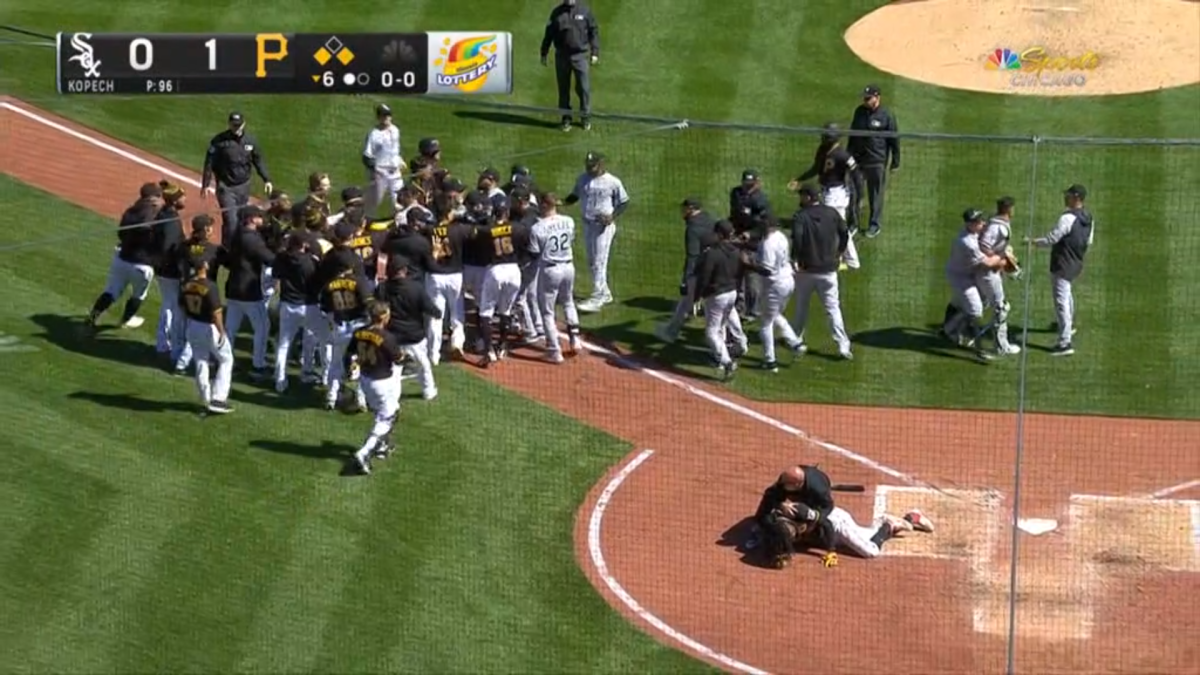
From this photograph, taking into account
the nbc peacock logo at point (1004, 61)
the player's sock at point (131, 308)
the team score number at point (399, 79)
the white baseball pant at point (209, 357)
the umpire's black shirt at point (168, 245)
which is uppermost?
the nbc peacock logo at point (1004, 61)

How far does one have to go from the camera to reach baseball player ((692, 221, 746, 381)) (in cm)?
2211

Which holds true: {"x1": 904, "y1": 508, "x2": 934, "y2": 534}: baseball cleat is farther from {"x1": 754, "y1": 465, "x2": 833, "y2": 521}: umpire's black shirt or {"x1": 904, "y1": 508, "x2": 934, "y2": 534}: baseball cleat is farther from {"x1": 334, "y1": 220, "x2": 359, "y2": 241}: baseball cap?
{"x1": 334, "y1": 220, "x2": 359, "y2": 241}: baseball cap

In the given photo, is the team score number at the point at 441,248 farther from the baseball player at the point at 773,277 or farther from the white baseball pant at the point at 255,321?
the baseball player at the point at 773,277

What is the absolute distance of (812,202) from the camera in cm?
2283

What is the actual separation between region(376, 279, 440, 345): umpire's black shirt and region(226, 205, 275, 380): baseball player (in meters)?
1.42

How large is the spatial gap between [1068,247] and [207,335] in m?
8.73

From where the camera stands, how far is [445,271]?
22.5 meters

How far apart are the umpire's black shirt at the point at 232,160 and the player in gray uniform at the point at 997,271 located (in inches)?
306

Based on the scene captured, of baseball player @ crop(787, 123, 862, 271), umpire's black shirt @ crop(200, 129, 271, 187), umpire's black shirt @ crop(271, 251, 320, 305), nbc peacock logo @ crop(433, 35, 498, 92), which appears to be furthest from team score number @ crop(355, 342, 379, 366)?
baseball player @ crop(787, 123, 862, 271)

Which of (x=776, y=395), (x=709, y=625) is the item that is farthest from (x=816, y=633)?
(x=776, y=395)

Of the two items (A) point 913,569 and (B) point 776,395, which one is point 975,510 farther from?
(B) point 776,395

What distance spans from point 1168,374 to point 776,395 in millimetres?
4102

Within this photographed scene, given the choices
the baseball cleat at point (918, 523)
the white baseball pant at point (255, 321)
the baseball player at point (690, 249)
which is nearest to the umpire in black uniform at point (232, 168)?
the white baseball pant at point (255, 321)

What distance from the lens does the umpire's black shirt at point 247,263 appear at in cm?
2180
